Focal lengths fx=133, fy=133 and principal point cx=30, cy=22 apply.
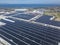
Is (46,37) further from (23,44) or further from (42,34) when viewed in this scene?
(23,44)

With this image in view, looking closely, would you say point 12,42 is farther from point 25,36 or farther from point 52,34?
point 52,34

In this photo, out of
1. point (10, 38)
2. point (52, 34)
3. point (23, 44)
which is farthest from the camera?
point (52, 34)

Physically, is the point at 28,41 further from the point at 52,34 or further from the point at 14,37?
→ the point at 52,34

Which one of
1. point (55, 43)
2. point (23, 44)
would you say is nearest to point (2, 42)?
point (23, 44)

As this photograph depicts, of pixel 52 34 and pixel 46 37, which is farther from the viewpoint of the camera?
pixel 52 34

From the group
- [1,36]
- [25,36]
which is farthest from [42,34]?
[1,36]

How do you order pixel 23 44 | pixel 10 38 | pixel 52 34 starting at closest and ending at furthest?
pixel 23 44, pixel 10 38, pixel 52 34

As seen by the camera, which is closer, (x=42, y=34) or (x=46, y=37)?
(x=46, y=37)
